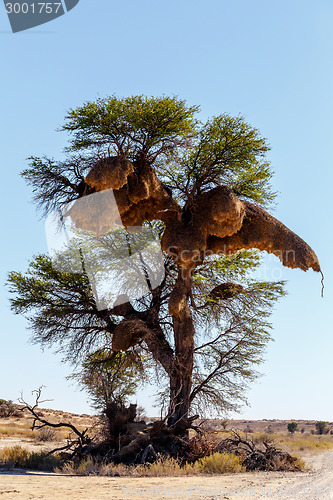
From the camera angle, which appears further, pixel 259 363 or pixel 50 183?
pixel 259 363

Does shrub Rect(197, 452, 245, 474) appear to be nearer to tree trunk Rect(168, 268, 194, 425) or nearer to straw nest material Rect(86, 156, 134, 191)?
tree trunk Rect(168, 268, 194, 425)

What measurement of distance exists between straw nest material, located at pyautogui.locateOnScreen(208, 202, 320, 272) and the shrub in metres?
6.93

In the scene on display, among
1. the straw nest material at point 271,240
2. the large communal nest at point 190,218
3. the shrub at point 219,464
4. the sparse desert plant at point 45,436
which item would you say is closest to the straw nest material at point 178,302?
the large communal nest at point 190,218

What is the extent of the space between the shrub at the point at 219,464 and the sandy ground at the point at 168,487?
65cm

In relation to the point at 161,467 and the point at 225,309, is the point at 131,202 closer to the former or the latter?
the point at 225,309

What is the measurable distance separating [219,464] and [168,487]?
3.82 metres

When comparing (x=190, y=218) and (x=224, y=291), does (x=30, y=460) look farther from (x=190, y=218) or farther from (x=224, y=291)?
(x=190, y=218)

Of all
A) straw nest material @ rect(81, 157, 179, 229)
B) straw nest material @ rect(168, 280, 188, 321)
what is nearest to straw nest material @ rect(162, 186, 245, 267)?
straw nest material @ rect(81, 157, 179, 229)

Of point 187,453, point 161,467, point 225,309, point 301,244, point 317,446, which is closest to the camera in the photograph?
point 161,467

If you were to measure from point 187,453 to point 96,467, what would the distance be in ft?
9.69

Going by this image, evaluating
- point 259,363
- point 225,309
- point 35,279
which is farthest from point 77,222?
point 259,363

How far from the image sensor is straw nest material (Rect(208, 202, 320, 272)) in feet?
55.4

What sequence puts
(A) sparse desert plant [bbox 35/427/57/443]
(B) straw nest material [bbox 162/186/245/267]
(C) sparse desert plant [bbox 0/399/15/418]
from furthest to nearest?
(C) sparse desert plant [bbox 0/399/15/418]
(A) sparse desert plant [bbox 35/427/57/443]
(B) straw nest material [bbox 162/186/245/267]

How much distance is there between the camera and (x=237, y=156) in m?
17.5
